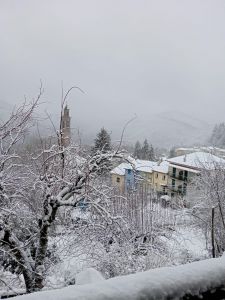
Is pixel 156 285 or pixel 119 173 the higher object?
pixel 156 285

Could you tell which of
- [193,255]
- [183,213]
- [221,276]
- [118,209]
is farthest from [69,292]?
[183,213]

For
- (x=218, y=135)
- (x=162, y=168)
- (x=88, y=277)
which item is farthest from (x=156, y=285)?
(x=218, y=135)

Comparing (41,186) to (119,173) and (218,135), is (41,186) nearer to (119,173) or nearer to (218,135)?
(119,173)

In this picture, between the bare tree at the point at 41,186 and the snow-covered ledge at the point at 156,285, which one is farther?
the bare tree at the point at 41,186

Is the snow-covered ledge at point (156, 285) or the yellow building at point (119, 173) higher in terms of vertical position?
the snow-covered ledge at point (156, 285)

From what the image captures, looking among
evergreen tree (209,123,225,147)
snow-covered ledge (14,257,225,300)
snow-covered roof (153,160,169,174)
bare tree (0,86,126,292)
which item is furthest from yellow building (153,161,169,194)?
snow-covered ledge (14,257,225,300)

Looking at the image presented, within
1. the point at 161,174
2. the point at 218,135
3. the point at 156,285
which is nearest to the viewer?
the point at 156,285

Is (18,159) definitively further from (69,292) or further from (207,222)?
(207,222)

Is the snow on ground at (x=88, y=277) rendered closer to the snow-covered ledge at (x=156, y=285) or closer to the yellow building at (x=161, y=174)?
the snow-covered ledge at (x=156, y=285)

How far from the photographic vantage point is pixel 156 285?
6.07 feet

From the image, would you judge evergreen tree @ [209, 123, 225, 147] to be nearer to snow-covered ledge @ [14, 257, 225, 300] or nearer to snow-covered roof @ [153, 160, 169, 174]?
snow-covered roof @ [153, 160, 169, 174]

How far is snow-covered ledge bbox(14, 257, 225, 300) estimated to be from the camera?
5.34ft

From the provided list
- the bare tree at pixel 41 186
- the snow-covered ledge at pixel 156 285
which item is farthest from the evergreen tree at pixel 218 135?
the snow-covered ledge at pixel 156 285

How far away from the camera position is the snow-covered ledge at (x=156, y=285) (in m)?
1.63
